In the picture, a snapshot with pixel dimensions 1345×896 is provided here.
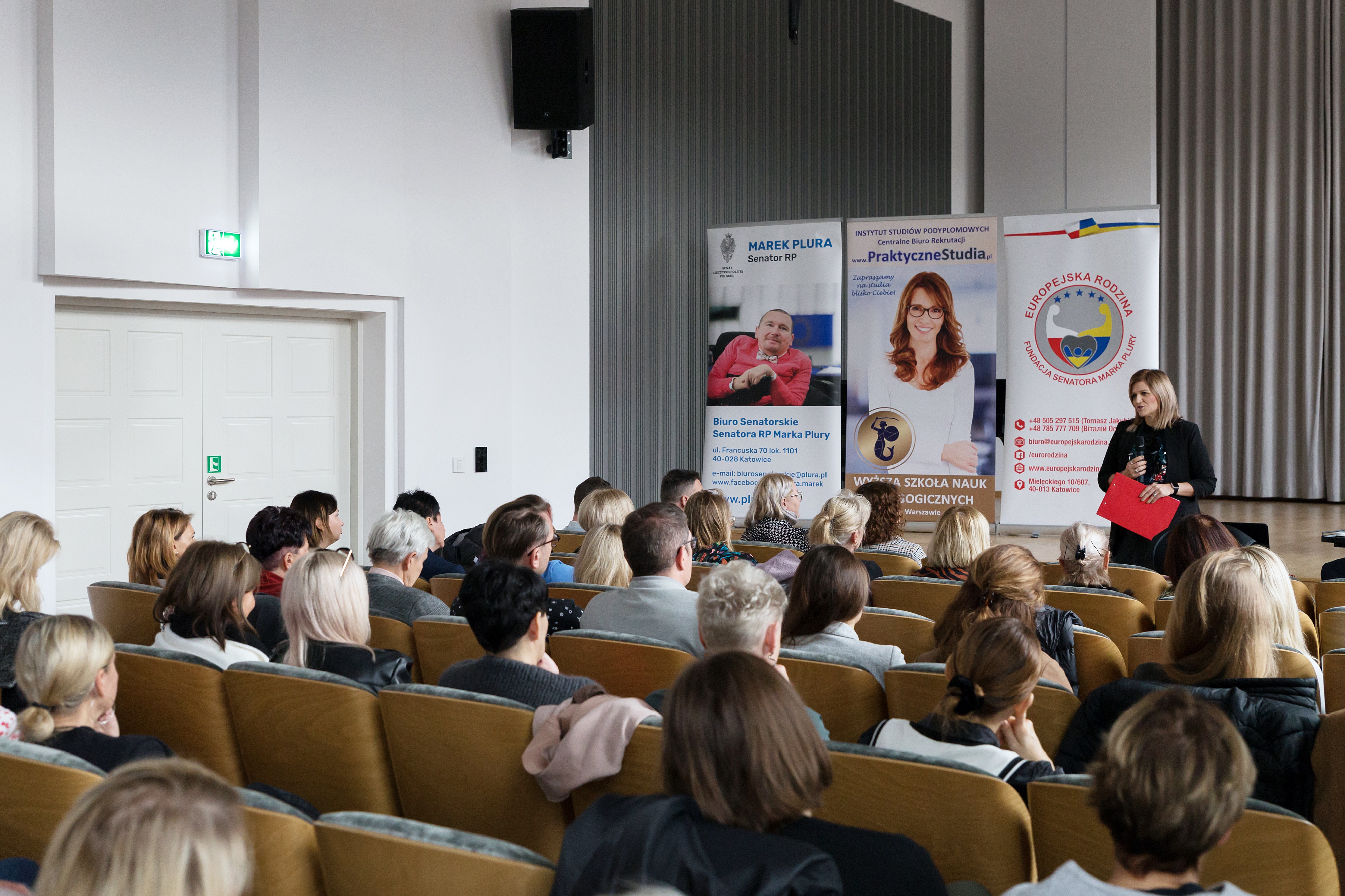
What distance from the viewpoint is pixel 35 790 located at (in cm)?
180

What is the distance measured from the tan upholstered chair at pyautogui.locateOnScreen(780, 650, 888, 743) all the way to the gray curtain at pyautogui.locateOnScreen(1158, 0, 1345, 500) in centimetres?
1048

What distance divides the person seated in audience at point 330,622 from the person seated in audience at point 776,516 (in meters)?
2.55

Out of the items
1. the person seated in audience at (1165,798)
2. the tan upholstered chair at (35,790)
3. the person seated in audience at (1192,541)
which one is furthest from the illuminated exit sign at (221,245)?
the person seated in audience at (1165,798)

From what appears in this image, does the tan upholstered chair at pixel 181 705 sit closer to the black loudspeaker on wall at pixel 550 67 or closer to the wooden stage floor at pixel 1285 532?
the wooden stage floor at pixel 1285 532

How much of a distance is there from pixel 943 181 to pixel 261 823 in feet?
39.0

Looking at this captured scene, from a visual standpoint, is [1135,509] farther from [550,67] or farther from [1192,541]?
[550,67]

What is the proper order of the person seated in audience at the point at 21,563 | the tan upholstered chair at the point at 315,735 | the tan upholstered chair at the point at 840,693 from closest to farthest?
the tan upholstered chair at the point at 315,735
the tan upholstered chair at the point at 840,693
the person seated in audience at the point at 21,563

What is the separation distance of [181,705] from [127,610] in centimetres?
→ 122

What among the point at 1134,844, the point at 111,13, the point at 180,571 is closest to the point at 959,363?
the point at 111,13

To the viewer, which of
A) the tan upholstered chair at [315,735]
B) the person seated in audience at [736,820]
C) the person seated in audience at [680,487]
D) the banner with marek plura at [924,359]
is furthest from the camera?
the banner with marek plura at [924,359]

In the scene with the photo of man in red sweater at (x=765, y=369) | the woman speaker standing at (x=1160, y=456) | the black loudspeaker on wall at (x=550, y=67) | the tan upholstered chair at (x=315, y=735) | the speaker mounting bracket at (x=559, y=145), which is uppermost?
the black loudspeaker on wall at (x=550, y=67)

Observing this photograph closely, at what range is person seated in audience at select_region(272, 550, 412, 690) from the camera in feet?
9.16

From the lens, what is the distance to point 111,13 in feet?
19.7

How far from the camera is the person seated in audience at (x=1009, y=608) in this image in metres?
2.83
